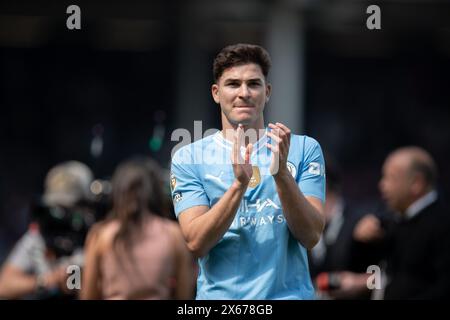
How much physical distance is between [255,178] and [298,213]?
0.24 meters

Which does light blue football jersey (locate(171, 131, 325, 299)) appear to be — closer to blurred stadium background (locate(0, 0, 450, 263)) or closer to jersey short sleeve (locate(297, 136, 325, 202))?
jersey short sleeve (locate(297, 136, 325, 202))

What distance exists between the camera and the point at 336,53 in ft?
40.1

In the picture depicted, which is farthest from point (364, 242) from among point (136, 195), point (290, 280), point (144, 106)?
point (144, 106)

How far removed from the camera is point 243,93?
3.22 metres

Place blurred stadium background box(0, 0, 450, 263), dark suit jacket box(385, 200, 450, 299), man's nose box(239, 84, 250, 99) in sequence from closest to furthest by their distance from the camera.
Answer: man's nose box(239, 84, 250, 99) < dark suit jacket box(385, 200, 450, 299) < blurred stadium background box(0, 0, 450, 263)

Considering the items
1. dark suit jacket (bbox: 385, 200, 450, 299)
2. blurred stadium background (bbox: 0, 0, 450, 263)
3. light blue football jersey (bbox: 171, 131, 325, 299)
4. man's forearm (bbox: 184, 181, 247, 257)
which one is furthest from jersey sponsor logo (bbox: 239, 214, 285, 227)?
blurred stadium background (bbox: 0, 0, 450, 263)

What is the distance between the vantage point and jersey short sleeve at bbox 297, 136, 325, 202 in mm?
3356

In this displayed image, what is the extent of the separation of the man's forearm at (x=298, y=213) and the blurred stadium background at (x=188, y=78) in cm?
789

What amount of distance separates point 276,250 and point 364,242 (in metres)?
2.53

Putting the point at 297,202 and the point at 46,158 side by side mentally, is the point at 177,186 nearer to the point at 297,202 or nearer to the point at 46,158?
the point at 297,202

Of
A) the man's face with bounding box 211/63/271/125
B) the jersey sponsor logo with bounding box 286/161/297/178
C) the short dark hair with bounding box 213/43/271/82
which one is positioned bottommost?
the jersey sponsor logo with bounding box 286/161/297/178

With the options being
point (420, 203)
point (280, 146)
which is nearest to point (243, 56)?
point (280, 146)

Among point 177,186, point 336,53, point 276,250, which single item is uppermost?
point 336,53

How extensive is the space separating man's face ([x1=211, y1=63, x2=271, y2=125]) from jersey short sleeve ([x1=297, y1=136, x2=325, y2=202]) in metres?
0.23
